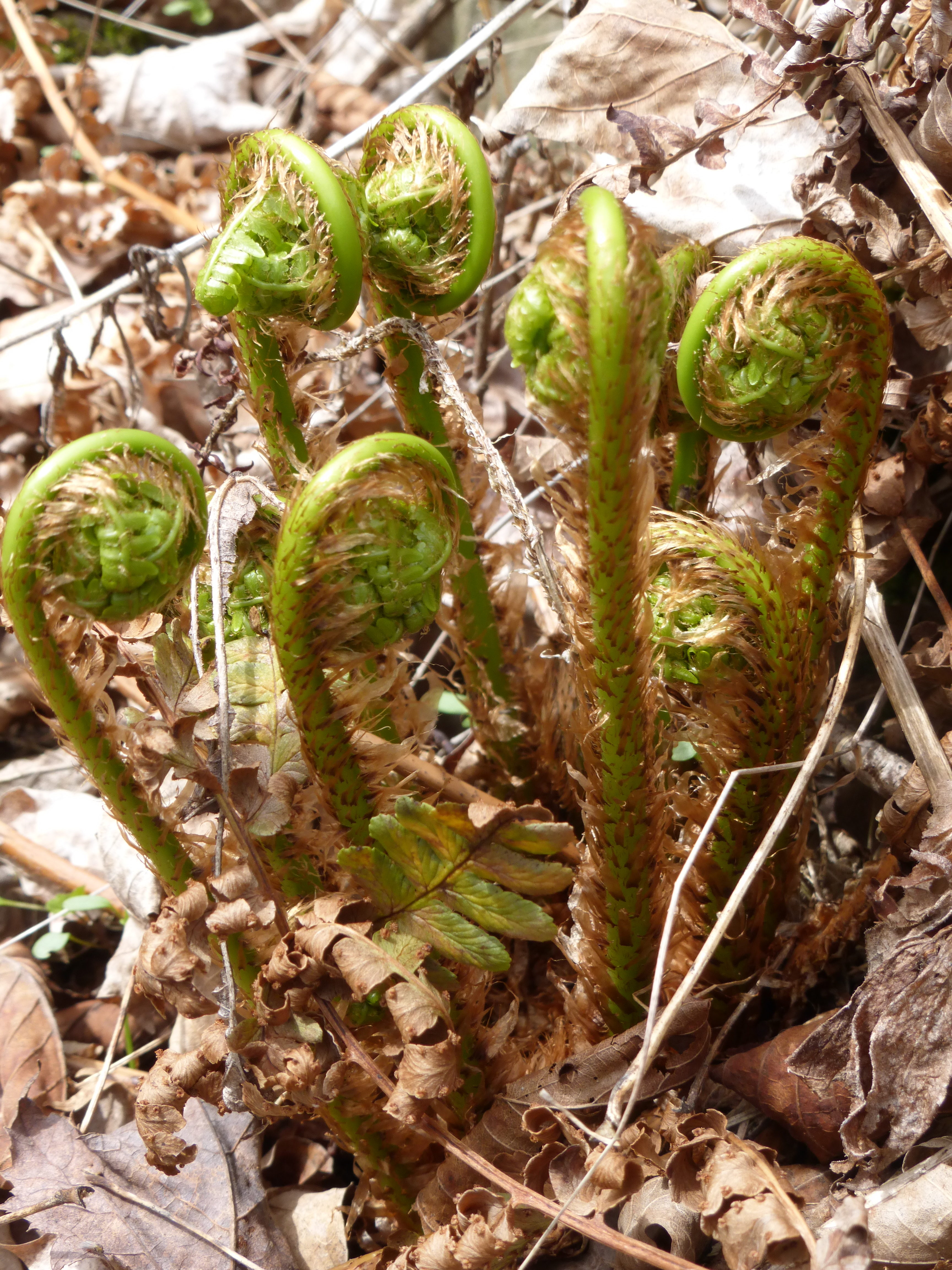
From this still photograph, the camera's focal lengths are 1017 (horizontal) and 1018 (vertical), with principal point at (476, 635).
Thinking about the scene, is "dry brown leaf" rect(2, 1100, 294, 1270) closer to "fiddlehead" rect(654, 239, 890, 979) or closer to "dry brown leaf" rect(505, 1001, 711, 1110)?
"dry brown leaf" rect(505, 1001, 711, 1110)

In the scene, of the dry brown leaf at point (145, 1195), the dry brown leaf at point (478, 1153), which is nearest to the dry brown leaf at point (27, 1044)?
the dry brown leaf at point (145, 1195)

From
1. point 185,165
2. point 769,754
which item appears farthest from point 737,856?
point 185,165

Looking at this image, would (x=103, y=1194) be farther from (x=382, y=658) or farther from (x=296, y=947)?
(x=382, y=658)

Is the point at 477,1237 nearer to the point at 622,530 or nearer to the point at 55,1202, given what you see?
the point at 55,1202

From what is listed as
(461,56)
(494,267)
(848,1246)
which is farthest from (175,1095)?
(494,267)

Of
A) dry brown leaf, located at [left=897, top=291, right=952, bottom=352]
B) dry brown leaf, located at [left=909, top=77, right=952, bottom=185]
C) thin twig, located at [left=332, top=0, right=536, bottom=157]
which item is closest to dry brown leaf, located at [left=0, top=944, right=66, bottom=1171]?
thin twig, located at [left=332, top=0, right=536, bottom=157]
